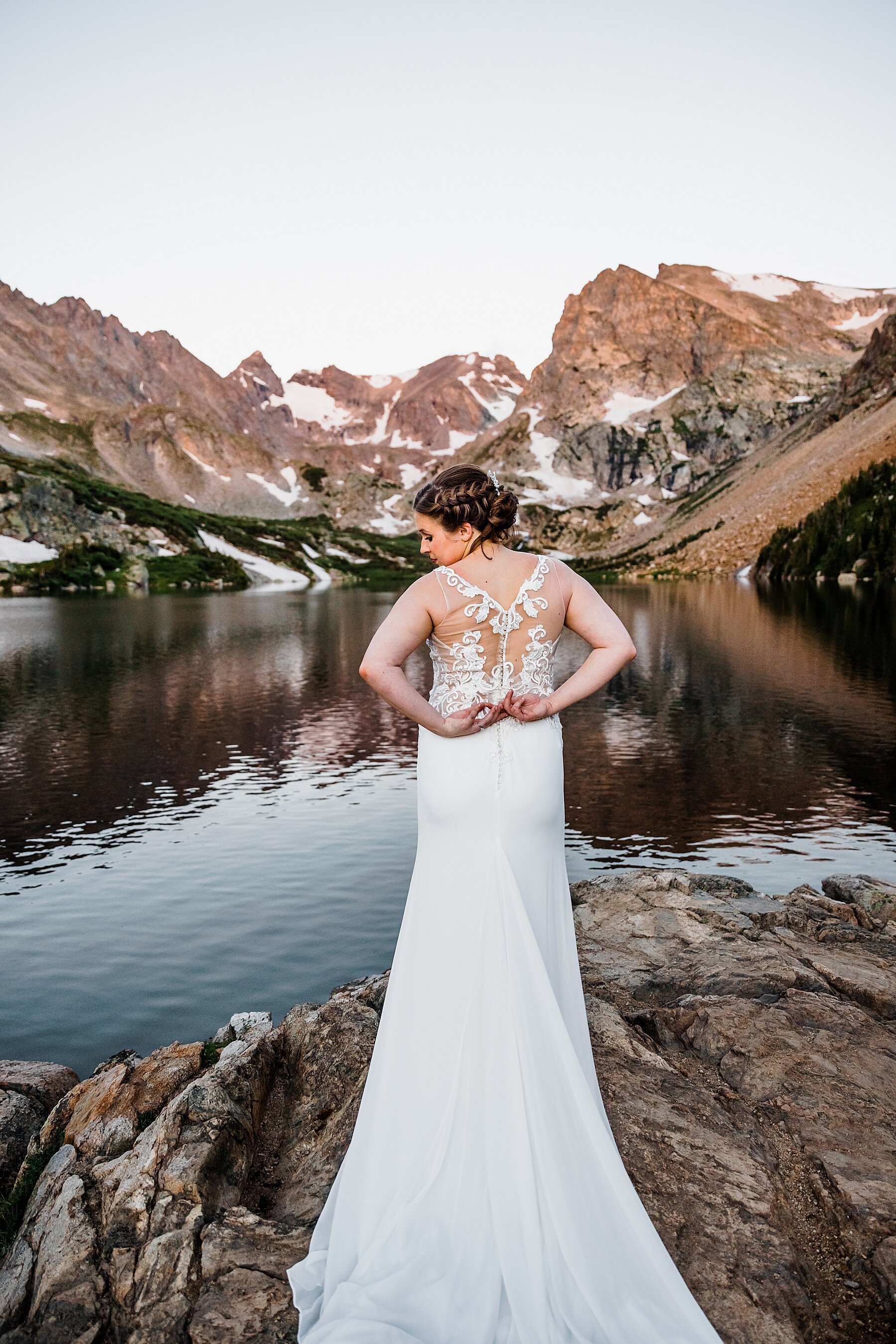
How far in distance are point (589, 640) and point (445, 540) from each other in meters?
1.04

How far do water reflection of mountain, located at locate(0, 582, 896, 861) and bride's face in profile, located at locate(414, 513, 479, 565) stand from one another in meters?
14.0

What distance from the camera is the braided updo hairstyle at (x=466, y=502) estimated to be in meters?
4.77

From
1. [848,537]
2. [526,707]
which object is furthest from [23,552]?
[526,707]

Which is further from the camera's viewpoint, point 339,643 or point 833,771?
point 339,643

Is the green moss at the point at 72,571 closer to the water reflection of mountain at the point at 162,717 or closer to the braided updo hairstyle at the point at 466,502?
the water reflection of mountain at the point at 162,717

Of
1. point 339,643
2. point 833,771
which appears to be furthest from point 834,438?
point 833,771

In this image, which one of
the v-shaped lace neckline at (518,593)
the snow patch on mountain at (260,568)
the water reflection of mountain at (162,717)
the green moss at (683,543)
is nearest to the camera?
the v-shaped lace neckline at (518,593)

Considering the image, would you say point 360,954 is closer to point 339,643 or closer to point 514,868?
point 514,868

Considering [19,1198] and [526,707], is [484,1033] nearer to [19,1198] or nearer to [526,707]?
[526,707]

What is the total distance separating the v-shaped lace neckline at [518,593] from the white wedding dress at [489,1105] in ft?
Result: 0.05

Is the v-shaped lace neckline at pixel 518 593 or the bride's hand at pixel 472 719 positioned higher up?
the v-shaped lace neckline at pixel 518 593

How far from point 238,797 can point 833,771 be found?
16.0 metres

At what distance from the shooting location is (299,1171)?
570cm

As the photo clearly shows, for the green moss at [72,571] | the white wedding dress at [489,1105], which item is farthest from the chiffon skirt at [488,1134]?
the green moss at [72,571]
